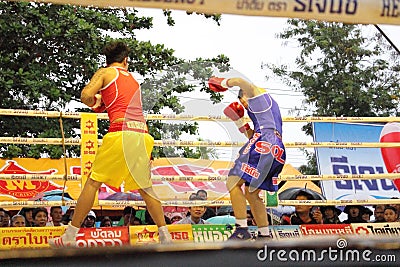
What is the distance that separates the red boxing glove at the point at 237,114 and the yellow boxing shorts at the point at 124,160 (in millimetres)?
794

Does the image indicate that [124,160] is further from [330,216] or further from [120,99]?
[330,216]

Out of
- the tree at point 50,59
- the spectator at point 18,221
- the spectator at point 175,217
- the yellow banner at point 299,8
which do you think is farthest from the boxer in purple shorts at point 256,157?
the tree at point 50,59

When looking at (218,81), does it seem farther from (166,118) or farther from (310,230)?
(310,230)

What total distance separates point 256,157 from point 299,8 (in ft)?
6.28

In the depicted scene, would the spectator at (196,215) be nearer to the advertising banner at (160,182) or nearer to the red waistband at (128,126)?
the advertising banner at (160,182)

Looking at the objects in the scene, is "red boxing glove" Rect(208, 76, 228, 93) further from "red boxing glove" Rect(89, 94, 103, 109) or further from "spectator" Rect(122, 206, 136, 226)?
"spectator" Rect(122, 206, 136, 226)

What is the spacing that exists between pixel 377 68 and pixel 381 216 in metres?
11.3

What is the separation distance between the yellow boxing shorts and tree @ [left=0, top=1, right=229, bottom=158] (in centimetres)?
607

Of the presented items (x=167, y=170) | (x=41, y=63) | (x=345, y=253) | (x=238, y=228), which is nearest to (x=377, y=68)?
(x=41, y=63)

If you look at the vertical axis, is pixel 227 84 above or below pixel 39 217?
above

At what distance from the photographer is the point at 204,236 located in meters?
5.11

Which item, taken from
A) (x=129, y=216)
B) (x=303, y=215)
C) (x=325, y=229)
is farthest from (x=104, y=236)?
(x=303, y=215)

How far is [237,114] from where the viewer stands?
16.0 ft

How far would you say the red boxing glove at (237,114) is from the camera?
15.8 ft
